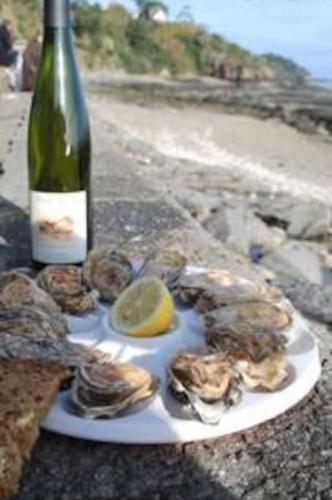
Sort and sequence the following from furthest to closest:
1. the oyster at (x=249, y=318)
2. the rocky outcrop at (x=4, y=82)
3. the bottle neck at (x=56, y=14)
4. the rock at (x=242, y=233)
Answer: the rocky outcrop at (x=4, y=82), the rock at (x=242, y=233), the bottle neck at (x=56, y=14), the oyster at (x=249, y=318)

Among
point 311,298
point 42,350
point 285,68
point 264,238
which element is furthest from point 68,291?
point 285,68

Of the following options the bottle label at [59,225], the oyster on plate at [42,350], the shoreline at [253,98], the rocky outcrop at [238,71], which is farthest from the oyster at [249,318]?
the rocky outcrop at [238,71]

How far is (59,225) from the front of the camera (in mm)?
2070

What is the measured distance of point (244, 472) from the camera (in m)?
1.33

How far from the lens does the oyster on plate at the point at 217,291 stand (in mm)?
1549

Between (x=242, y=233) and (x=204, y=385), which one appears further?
(x=242, y=233)

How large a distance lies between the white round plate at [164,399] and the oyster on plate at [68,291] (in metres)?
0.03

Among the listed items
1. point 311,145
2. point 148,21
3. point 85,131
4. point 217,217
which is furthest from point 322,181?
point 148,21

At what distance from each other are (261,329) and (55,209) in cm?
83

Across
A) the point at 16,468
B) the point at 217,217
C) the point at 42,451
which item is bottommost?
the point at 217,217

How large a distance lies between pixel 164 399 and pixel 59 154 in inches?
49.0

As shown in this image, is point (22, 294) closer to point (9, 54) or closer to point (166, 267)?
point (166, 267)

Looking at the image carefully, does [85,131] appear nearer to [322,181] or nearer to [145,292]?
[145,292]

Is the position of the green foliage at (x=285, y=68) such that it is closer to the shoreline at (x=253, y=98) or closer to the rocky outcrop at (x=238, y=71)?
the rocky outcrop at (x=238, y=71)
